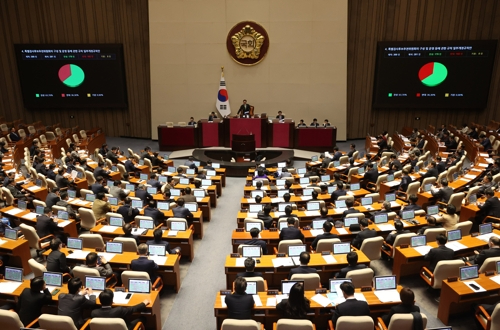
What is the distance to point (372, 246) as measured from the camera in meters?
7.09

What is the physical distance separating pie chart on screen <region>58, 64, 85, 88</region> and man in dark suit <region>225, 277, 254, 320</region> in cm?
1762

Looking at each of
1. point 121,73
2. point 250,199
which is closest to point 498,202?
point 250,199

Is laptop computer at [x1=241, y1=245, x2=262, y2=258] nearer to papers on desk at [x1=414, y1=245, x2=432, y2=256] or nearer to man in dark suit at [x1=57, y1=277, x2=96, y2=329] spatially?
man in dark suit at [x1=57, y1=277, x2=96, y2=329]

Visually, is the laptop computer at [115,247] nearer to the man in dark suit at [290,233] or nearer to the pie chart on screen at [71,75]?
the man in dark suit at [290,233]

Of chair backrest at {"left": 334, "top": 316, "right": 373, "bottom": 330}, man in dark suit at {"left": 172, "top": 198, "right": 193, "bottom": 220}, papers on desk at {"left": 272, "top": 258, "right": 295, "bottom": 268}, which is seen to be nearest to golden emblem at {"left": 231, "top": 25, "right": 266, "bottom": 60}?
man in dark suit at {"left": 172, "top": 198, "right": 193, "bottom": 220}

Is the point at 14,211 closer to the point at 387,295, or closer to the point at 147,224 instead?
the point at 147,224

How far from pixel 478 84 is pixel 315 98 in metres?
7.52

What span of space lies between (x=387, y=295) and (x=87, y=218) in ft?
21.4

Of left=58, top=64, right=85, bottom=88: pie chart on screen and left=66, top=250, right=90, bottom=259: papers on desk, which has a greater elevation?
left=58, top=64, right=85, bottom=88: pie chart on screen

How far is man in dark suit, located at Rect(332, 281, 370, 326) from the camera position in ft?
16.5

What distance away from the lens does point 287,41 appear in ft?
61.8

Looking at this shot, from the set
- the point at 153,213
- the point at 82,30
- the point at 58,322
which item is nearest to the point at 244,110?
the point at 82,30

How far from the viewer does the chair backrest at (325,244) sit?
6949 mm

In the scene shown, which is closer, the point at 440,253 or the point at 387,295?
the point at 387,295
